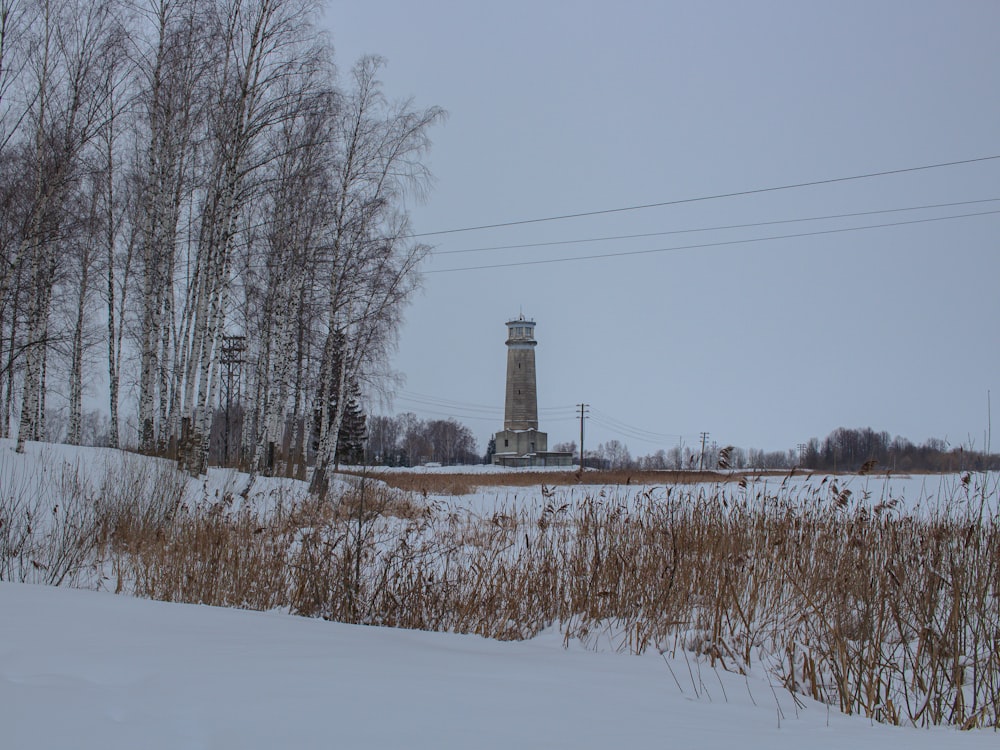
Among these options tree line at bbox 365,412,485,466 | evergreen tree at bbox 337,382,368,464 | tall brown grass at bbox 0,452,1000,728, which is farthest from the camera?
tree line at bbox 365,412,485,466

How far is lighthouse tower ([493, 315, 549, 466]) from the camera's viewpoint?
46.0m

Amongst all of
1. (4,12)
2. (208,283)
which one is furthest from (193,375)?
(4,12)

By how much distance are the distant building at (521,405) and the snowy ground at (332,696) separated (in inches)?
1682

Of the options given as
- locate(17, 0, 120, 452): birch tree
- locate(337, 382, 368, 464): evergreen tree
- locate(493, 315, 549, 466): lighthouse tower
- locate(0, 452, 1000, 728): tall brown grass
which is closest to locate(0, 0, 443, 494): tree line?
locate(17, 0, 120, 452): birch tree

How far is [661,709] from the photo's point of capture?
239cm

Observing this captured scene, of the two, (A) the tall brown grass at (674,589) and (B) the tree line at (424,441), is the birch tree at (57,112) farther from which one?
(B) the tree line at (424,441)

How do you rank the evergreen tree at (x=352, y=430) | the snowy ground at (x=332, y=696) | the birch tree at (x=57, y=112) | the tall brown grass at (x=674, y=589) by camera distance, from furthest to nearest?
the evergreen tree at (x=352, y=430) → the birch tree at (x=57, y=112) → the tall brown grass at (x=674, y=589) → the snowy ground at (x=332, y=696)

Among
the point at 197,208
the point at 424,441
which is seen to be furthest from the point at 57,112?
the point at 424,441

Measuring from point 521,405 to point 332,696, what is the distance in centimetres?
4431

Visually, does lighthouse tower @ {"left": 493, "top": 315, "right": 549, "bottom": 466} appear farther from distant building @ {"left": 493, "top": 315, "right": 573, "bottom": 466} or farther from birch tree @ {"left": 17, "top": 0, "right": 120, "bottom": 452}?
birch tree @ {"left": 17, "top": 0, "right": 120, "bottom": 452}

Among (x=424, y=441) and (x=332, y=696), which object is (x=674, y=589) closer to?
(x=332, y=696)

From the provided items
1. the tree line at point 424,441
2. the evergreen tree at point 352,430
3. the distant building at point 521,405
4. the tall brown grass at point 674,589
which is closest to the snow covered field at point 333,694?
the tall brown grass at point 674,589

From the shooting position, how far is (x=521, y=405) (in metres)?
46.3

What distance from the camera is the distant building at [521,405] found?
1812 inches
